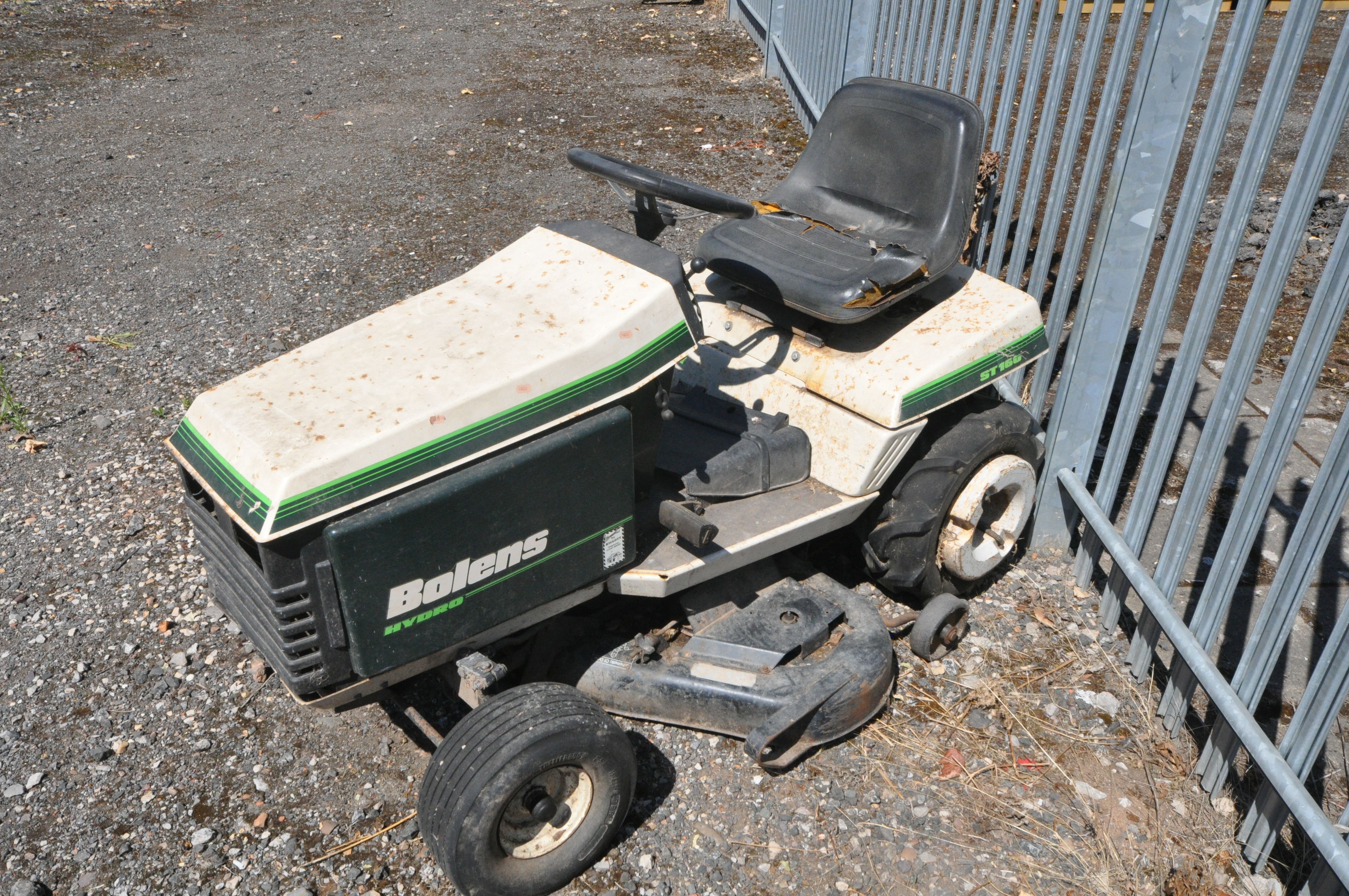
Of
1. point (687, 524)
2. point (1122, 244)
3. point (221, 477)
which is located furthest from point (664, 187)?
point (1122, 244)

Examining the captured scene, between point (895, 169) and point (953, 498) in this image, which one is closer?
point (953, 498)

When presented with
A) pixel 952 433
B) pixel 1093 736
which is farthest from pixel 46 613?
pixel 1093 736

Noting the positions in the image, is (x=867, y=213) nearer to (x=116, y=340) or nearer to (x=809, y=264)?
(x=809, y=264)

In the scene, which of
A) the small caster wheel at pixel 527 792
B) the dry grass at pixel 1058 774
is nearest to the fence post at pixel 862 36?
the dry grass at pixel 1058 774

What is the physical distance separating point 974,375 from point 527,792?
5.74 ft

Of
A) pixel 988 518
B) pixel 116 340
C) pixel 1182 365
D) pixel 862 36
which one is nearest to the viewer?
pixel 1182 365

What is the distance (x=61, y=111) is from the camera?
8109 mm

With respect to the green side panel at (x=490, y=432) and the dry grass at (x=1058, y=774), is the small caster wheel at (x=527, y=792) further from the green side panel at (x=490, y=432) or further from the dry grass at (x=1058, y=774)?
the dry grass at (x=1058, y=774)

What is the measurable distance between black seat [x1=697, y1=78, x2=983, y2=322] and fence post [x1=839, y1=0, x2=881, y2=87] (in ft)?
6.50

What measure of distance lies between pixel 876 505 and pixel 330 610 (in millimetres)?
1737

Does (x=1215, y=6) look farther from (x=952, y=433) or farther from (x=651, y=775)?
(x=651, y=775)

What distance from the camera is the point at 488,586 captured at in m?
2.43

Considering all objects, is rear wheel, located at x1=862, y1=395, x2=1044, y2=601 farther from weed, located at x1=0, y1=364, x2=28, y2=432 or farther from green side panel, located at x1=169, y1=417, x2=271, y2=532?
weed, located at x1=0, y1=364, x2=28, y2=432

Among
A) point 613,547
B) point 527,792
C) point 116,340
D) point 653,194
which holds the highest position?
point 653,194
